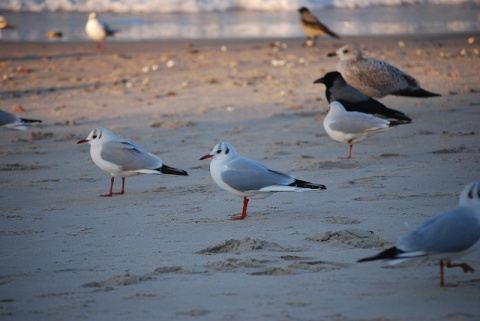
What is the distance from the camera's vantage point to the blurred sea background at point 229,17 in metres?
22.8

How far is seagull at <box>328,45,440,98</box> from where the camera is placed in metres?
11.4

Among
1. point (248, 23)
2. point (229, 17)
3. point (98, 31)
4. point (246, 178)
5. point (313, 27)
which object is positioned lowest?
point (246, 178)

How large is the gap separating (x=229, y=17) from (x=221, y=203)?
22.1 meters

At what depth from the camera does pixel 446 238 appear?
177 inches

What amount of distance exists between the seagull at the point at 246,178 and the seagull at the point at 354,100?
10.4 ft

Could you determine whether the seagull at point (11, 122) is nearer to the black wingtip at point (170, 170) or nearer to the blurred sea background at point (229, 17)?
the black wingtip at point (170, 170)

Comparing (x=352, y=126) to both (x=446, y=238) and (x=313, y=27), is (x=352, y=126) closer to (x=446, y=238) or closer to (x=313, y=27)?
(x=446, y=238)

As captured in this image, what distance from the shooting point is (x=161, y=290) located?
185 inches


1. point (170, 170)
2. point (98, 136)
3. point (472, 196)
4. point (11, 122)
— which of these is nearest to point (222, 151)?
point (170, 170)

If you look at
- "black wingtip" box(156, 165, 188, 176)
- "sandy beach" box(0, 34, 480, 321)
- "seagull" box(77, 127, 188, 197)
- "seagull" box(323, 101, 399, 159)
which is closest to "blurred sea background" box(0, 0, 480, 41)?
"sandy beach" box(0, 34, 480, 321)

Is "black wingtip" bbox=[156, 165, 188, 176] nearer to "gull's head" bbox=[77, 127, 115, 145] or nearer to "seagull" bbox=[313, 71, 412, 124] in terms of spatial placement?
"gull's head" bbox=[77, 127, 115, 145]

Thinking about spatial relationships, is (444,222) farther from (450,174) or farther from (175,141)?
(175,141)

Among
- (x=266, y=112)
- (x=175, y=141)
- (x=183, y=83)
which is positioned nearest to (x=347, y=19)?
(x=183, y=83)

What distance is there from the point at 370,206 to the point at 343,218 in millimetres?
481
